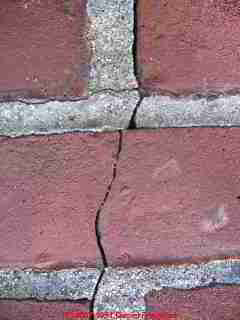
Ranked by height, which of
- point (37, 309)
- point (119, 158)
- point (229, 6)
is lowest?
point (37, 309)

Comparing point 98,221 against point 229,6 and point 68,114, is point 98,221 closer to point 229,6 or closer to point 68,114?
point 68,114

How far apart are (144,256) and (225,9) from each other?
0.19 m

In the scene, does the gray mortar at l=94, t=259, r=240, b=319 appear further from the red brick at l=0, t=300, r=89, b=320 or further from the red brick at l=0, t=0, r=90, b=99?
the red brick at l=0, t=0, r=90, b=99

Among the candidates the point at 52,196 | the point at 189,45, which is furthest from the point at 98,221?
the point at 189,45

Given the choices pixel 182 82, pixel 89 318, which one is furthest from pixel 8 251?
pixel 182 82

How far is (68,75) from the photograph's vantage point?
1.31 ft

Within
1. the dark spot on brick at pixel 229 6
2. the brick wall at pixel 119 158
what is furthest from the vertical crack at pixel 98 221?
the dark spot on brick at pixel 229 6

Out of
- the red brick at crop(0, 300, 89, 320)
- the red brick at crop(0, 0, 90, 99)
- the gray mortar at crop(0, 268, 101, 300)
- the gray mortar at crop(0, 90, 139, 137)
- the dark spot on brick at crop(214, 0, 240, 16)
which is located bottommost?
the red brick at crop(0, 300, 89, 320)

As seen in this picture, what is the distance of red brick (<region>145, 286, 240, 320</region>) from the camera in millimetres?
422

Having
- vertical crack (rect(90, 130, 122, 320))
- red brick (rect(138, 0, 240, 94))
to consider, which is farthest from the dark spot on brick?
vertical crack (rect(90, 130, 122, 320))

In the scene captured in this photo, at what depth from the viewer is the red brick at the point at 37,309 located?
0.42m

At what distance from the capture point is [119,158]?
41cm

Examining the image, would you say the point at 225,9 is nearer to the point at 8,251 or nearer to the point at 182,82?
the point at 182,82

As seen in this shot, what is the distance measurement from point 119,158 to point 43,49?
97mm
